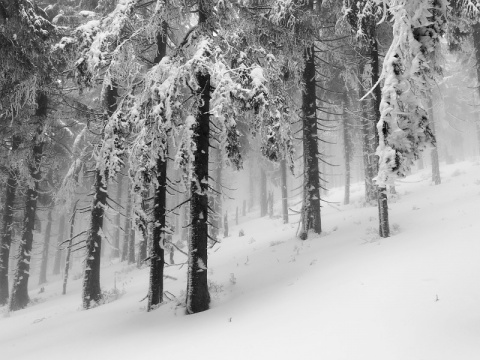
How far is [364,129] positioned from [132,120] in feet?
50.4

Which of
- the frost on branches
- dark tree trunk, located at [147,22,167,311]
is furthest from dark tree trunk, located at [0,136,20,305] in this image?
the frost on branches

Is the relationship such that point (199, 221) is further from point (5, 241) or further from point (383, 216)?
point (5, 241)

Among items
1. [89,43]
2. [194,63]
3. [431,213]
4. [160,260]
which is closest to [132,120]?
[194,63]

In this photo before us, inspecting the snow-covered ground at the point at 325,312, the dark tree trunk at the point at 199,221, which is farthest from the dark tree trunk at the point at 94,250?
the dark tree trunk at the point at 199,221

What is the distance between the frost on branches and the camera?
3.53 meters

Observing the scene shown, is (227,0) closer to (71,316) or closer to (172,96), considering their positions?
(172,96)

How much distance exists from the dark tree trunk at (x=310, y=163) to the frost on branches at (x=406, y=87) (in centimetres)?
769

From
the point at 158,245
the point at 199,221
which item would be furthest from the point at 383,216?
the point at 158,245

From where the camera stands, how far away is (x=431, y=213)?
10008 millimetres

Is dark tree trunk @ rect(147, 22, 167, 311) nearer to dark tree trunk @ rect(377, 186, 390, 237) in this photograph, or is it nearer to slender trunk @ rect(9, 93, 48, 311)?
dark tree trunk @ rect(377, 186, 390, 237)

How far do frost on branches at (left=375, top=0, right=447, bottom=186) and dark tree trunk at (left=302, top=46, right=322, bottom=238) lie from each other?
25.2ft

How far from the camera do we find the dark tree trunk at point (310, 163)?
1138 centimetres

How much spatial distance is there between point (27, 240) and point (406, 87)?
16548 mm

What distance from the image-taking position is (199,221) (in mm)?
7180
